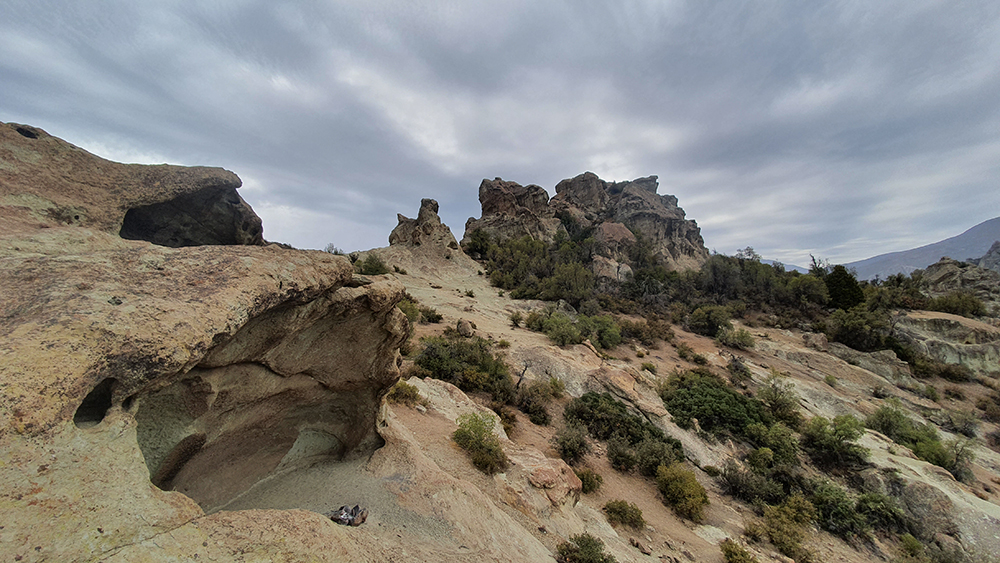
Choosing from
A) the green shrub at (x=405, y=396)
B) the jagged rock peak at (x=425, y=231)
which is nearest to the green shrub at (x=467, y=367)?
the green shrub at (x=405, y=396)

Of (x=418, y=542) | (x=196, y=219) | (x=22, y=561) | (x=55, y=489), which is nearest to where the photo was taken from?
(x=22, y=561)

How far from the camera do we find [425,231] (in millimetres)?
32875

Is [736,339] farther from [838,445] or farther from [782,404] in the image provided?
[838,445]

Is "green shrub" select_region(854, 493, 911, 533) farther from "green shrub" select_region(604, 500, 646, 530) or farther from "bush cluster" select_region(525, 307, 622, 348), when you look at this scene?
"bush cluster" select_region(525, 307, 622, 348)

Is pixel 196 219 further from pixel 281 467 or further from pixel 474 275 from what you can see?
pixel 474 275

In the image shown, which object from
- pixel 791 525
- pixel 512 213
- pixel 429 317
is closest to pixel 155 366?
pixel 791 525

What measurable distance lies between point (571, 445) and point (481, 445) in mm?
3451

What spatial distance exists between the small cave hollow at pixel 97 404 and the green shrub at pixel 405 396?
6.17 m

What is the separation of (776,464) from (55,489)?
14.2m

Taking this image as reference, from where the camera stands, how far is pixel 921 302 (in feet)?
82.9

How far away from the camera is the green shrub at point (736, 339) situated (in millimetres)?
21141

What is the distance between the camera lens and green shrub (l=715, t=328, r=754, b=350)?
2114cm

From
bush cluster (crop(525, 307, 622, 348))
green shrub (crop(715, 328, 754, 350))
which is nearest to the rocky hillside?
bush cluster (crop(525, 307, 622, 348))

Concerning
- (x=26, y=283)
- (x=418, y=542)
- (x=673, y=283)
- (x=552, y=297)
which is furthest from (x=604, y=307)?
(x=26, y=283)
